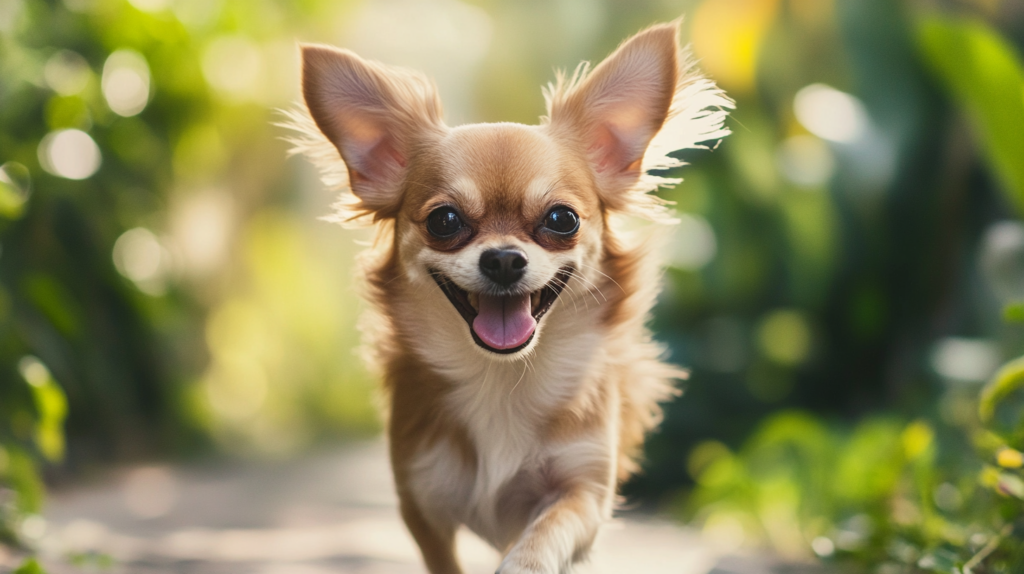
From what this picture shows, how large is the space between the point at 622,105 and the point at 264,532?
2696 mm

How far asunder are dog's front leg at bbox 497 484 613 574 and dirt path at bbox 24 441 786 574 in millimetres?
133

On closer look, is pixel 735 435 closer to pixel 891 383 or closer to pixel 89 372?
pixel 891 383

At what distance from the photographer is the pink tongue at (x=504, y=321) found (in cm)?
193

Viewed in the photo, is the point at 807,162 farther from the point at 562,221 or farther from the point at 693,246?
the point at 562,221

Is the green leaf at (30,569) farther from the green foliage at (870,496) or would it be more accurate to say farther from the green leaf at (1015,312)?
the green leaf at (1015,312)

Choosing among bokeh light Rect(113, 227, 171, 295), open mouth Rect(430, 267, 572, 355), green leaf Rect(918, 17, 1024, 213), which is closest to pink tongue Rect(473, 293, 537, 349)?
open mouth Rect(430, 267, 572, 355)

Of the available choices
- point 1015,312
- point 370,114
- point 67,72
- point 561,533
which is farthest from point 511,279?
point 67,72

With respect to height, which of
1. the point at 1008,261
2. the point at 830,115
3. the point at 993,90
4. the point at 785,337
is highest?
the point at 993,90

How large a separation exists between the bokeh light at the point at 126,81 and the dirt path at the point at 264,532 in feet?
7.12

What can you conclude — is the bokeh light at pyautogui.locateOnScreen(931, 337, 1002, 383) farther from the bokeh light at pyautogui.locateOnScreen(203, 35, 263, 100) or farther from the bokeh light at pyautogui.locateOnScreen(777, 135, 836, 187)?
the bokeh light at pyautogui.locateOnScreen(203, 35, 263, 100)

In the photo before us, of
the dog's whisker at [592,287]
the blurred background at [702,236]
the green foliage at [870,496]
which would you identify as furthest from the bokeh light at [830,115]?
the dog's whisker at [592,287]

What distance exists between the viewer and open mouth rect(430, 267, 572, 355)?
193 cm

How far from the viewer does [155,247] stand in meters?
5.10

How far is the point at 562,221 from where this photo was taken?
208cm
